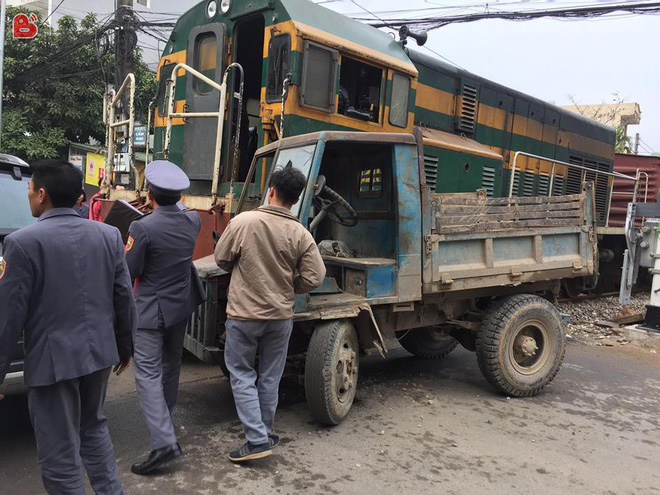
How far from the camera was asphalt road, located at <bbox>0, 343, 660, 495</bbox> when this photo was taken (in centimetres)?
321

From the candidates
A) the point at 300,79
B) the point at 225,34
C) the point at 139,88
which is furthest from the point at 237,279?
the point at 139,88

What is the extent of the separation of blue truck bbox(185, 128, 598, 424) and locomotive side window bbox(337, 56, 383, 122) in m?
0.96

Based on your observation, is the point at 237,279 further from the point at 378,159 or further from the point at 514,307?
the point at 514,307

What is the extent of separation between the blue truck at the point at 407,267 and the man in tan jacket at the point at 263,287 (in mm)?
383

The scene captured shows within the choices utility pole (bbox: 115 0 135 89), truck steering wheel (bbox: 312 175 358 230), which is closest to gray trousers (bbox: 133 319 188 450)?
truck steering wheel (bbox: 312 175 358 230)

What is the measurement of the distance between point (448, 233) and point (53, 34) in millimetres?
14512

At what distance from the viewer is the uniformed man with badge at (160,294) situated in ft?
10.6

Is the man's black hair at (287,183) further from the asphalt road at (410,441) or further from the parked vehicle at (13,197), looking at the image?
the parked vehicle at (13,197)

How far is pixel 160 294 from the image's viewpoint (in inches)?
130

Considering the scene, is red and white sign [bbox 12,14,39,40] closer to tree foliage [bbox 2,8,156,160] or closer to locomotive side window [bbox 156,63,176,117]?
tree foliage [bbox 2,8,156,160]

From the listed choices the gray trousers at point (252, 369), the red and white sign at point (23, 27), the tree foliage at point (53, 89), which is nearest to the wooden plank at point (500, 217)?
the gray trousers at point (252, 369)

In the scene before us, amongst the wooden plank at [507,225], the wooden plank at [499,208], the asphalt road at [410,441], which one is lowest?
the asphalt road at [410,441]

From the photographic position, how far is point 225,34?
5855 millimetres

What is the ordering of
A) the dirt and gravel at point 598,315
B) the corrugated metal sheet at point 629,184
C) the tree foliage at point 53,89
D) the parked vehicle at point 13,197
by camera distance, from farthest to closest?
1. the tree foliage at point 53,89
2. the corrugated metal sheet at point 629,184
3. the dirt and gravel at point 598,315
4. the parked vehicle at point 13,197
